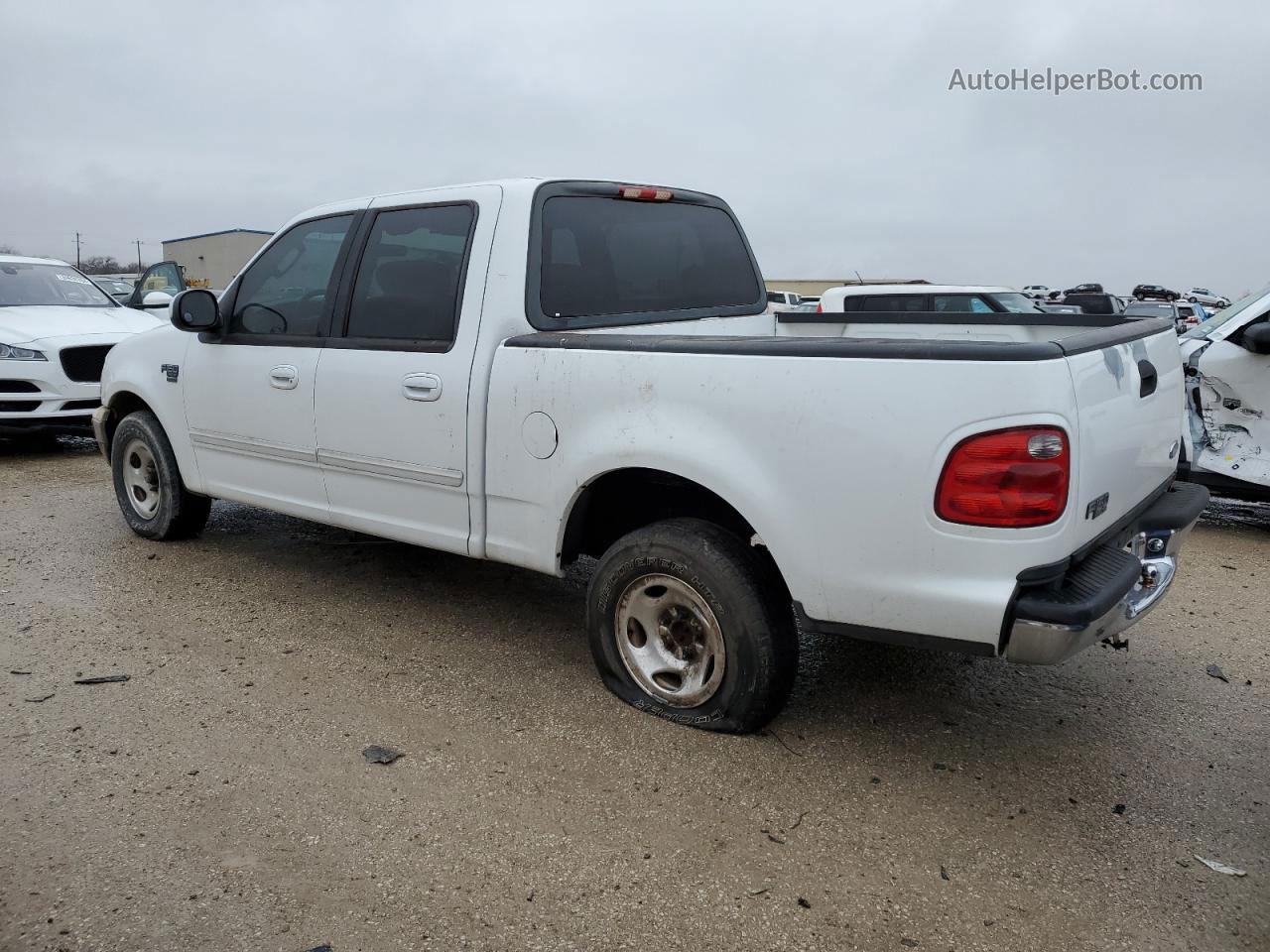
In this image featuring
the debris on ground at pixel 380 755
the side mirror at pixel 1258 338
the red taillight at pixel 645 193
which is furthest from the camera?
the side mirror at pixel 1258 338

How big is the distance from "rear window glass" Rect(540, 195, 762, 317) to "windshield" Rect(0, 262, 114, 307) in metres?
7.90

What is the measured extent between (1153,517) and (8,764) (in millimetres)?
3876

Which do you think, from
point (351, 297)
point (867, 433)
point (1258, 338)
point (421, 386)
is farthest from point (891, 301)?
point (867, 433)

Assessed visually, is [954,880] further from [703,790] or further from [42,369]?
[42,369]

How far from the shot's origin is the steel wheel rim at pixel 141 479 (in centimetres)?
570

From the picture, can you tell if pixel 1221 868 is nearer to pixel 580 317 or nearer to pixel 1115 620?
pixel 1115 620

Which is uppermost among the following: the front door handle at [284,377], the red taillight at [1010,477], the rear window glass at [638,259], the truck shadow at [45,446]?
the rear window glass at [638,259]

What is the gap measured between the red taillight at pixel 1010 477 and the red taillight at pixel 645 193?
7.17ft

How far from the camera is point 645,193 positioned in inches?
174

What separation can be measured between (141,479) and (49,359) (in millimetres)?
3852

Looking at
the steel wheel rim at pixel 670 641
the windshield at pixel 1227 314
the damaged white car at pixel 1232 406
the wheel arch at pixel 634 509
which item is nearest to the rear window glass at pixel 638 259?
the wheel arch at pixel 634 509

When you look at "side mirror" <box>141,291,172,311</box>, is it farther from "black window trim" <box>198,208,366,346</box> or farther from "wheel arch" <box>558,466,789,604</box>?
"wheel arch" <box>558,466,789,604</box>

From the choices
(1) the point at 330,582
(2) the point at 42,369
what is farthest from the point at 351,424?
(2) the point at 42,369

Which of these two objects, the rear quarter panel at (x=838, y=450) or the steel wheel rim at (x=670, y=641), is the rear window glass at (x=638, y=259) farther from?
the steel wheel rim at (x=670, y=641)
